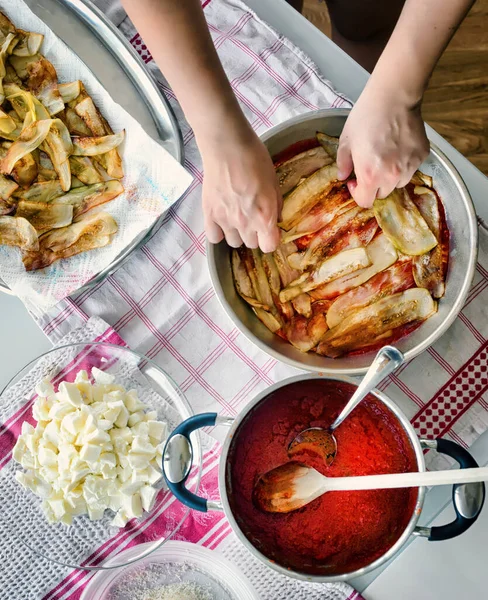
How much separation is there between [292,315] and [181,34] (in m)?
0.41

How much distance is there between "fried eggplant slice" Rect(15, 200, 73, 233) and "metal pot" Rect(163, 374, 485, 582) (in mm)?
401

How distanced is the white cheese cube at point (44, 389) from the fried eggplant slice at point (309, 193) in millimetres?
416

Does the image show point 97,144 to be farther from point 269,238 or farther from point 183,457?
point 183,457

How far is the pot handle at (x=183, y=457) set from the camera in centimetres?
80

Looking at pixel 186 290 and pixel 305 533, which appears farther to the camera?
pixel 186 290

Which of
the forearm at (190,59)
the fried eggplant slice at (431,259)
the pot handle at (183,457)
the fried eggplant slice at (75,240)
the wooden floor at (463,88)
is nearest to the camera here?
the forearm at (190,59)

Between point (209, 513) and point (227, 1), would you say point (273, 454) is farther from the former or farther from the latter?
point (227, 1)

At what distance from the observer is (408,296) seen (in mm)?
894

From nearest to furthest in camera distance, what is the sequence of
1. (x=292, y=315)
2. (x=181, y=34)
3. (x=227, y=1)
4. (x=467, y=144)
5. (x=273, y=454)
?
(x=181, y=34)
(x=273, y=454)
(x=292, y=315)
(x=227, y=1)
(x=467, y=144)

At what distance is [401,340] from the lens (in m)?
0.90

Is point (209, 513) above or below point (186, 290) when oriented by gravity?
below

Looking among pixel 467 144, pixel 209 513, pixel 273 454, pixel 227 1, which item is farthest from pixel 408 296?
pixel 467 144

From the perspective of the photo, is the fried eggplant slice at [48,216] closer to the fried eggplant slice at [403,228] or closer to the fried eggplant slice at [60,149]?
the fried eggplant slice at [60,149]

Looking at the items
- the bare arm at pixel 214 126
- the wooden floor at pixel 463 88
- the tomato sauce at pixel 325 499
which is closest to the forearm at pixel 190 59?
the bare arm at pixel 214 126
